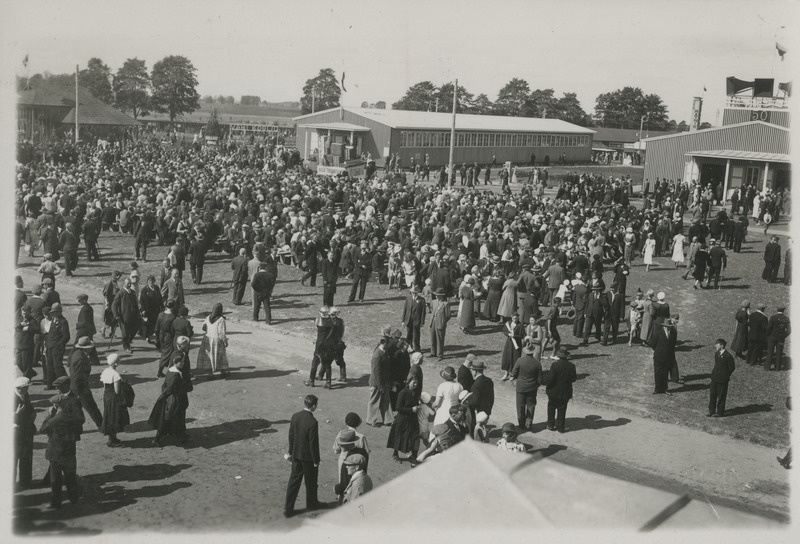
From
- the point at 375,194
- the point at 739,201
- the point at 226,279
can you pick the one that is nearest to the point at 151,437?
the point at 226,279

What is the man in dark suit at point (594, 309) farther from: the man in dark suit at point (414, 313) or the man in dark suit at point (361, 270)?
the man in dark suit at point (361, 270)

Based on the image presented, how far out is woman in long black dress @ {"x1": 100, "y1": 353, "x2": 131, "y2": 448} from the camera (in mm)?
11500

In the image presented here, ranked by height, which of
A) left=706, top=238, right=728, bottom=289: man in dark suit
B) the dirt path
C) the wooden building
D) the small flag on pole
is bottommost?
the dirt path

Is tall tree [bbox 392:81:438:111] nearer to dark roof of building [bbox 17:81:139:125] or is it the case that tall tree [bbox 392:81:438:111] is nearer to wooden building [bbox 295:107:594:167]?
wooden building [bbox 295:107:594:167]

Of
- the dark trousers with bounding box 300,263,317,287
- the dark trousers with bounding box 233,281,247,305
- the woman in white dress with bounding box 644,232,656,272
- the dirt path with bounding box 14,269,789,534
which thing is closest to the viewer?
the dirt path with bounding box 14,269,789,534

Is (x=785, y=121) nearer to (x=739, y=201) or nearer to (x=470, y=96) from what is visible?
(x=739, y=201)

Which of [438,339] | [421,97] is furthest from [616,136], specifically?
[438,339]

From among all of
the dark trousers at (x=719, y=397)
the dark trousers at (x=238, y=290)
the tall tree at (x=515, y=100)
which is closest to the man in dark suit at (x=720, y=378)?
the dark trousers at (x=719, y=397)

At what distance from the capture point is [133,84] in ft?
280

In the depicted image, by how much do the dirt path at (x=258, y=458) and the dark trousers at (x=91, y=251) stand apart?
33.8ft

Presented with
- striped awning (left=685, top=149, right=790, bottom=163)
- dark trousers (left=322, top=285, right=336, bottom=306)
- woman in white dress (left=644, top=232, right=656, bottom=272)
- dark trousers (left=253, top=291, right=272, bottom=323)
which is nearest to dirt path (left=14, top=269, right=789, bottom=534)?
dark trousers (left=253, top=291, right=272, bottom=323)

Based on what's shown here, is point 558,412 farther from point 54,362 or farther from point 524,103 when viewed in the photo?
point 524,103

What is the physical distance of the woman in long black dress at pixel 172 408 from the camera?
11.6 meters

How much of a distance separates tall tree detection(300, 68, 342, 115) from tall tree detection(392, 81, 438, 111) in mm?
8417
